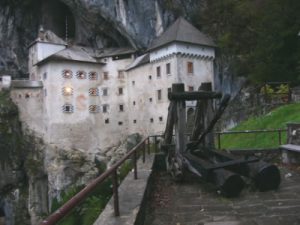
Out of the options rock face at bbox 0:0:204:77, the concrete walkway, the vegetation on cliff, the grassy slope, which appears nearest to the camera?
the concrete walkway

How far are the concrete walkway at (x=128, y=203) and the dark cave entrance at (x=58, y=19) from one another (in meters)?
44.3

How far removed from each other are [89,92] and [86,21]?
841cm

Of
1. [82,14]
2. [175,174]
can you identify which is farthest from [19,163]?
[175,174]

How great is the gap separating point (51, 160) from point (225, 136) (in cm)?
2796

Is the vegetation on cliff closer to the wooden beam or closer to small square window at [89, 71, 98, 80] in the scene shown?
small square window at [89, 71, 98, 80]

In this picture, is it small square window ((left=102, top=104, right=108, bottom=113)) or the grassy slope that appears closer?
the grassy slope

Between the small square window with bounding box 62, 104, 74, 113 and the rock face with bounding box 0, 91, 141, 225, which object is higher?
the small square window with bounding box 62, 104, 74, 113

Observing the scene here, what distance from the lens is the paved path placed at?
4.77 m

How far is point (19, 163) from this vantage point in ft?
138

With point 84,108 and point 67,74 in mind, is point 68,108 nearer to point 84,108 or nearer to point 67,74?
point 84,108

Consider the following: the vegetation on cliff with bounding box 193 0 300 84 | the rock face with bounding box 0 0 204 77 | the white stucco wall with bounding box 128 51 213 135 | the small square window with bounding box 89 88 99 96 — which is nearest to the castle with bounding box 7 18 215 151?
the small square window with bounding box 89 88 99 96

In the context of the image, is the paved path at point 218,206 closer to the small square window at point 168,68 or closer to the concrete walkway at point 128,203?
the concrete walkway at point 128,203

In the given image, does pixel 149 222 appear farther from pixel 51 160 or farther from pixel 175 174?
pixel 51 160

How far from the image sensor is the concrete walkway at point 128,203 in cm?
421
